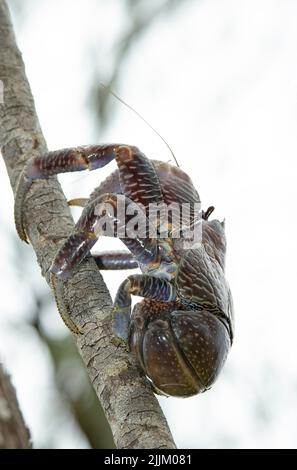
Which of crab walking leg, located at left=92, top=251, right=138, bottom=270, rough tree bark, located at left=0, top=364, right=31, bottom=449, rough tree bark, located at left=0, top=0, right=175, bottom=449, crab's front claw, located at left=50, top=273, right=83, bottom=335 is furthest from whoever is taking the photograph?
crab walking leg, located at left=92, top=251, right=138, bottom=270

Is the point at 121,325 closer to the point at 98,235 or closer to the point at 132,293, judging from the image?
the point at 132,293

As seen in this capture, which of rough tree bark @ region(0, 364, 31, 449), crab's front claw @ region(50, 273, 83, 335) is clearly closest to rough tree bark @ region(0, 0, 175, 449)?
crab's front claw @ region(50, 273, 83, 335)

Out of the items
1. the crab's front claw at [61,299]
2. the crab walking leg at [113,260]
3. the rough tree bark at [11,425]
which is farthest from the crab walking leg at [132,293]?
the rough tree bark at [11,425]

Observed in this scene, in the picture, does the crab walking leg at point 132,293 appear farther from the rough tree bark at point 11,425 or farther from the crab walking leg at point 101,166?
the rough tree bark at point 11,425

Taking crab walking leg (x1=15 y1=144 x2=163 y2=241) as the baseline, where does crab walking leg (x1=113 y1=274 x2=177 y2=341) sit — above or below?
below

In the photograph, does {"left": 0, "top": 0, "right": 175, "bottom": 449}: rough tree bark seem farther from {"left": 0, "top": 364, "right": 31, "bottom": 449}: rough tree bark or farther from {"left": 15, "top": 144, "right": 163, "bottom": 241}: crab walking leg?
{"left": 0, "top": 364, "right": 31, "bottom": 449}: rough tree bark

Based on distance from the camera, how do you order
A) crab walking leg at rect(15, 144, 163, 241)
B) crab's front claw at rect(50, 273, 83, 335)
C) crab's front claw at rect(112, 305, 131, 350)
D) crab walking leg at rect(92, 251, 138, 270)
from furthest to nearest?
crab walking leg at rect(92, 251, 138, 270)
crab walking leg at rect(15, 144, 163, 241)
crab's front claw at rect(50, 273, 83, 335)
crab's front claw at rect(112, 305, 131, 350)
